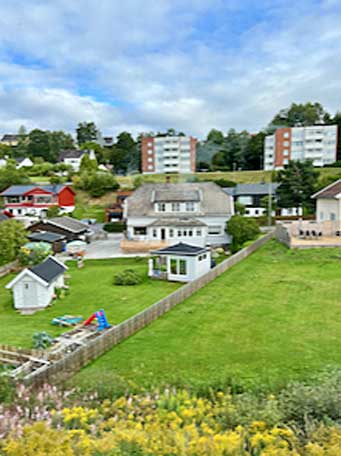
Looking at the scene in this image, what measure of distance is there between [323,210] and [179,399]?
26.3 meters

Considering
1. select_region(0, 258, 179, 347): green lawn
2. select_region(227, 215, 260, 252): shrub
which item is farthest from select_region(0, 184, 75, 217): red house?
select_region(227, 215, 260, 252): shrub

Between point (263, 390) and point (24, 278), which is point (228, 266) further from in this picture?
point (263, 390)

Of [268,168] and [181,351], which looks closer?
[181,351]

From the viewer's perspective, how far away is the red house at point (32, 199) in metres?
50.8

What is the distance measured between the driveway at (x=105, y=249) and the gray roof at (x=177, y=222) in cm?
399

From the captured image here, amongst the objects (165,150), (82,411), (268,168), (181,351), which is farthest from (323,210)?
(165,150)

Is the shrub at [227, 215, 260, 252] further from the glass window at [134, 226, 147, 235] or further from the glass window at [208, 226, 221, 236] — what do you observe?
the glass window at [134, 226, 147, 235]

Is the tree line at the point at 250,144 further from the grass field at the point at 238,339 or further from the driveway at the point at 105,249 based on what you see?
the grass field at the point at 238,339

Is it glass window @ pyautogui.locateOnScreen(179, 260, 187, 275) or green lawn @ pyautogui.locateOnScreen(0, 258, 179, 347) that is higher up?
glass window @ pyautogui.locateOnScreen(179, 260, 187, 275)

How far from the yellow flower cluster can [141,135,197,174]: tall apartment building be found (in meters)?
78.9

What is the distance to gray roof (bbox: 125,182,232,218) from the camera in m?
33.2

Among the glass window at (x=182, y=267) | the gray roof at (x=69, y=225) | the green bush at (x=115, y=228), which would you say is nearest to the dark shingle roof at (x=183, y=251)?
the glass window at (x=182, y=267)

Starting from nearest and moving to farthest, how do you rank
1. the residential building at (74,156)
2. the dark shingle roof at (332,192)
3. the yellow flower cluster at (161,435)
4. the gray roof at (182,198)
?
the yellow flower cluster at (161,435) → the dark shingle roof at (332,192) → the gray roof at (182,198) → the residential building at (74,156)

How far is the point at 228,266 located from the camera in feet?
72.2
